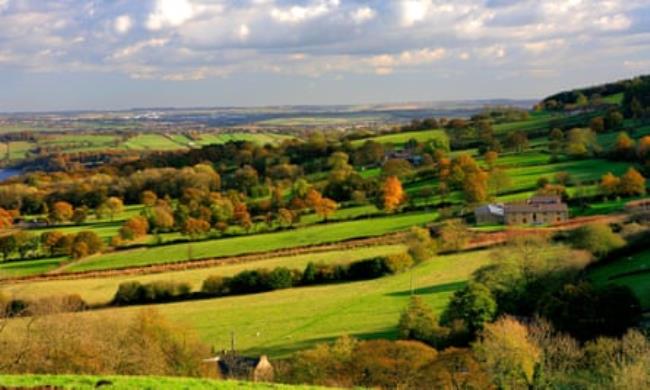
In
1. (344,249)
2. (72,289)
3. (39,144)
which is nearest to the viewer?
(72,289)

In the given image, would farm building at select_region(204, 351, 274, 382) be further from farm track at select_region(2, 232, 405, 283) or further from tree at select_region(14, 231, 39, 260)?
tree at select_region(14, 231, 39, 260)

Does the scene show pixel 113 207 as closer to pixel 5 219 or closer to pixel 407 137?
pixel 5 219

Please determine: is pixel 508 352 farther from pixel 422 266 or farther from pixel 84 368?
pixel 422 266

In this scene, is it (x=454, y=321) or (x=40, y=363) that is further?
(x=454, y=321)

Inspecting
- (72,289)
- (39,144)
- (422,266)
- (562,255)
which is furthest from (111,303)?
(39,144)

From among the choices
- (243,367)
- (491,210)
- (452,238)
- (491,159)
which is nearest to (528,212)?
(491,210)

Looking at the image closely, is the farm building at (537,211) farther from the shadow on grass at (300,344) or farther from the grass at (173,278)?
the shadow on grass at (300,344)
